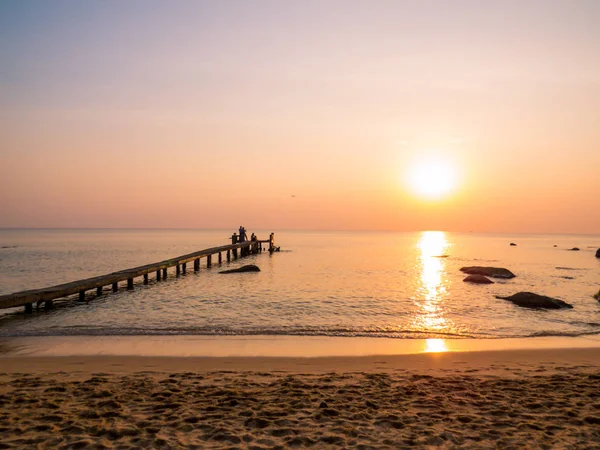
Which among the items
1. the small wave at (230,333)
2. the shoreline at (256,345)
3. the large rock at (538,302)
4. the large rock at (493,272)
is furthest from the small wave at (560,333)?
the large rock at (493,272)

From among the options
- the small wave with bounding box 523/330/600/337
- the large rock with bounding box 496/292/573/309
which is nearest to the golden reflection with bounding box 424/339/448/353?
the small wave with bounding box 523/330/600/337

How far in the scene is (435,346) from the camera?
1219 cm

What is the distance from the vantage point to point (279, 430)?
5.84m

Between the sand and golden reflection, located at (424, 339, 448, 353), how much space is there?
4.14 ft

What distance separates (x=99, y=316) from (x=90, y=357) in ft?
22.3

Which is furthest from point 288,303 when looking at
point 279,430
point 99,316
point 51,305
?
point 279,430

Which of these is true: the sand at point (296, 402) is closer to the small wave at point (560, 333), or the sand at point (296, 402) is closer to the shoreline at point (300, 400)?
the shoreline at point (300, 400)

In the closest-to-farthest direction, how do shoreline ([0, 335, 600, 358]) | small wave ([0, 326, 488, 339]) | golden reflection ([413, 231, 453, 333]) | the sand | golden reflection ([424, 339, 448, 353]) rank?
1. the sand
2. shoreline ([0, 335, 600, 358])
3. golden reflection ([424, 339, 448, 353])
4. small wave ([0, 326, 488, 339])
5. golden reflection ([413, 231, 453, 333])

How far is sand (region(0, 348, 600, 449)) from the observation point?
18.2ft

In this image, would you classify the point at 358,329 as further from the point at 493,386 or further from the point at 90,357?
the point at 90,357

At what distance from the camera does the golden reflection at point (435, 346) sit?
11.6 meters

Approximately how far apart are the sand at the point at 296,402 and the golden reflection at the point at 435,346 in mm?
1261

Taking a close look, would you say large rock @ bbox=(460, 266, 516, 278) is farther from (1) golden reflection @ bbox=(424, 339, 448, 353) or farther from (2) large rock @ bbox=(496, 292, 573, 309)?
(1) golden reflection @ bbox=(424, 339, 448, 353)

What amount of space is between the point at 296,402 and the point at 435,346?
6530mm
